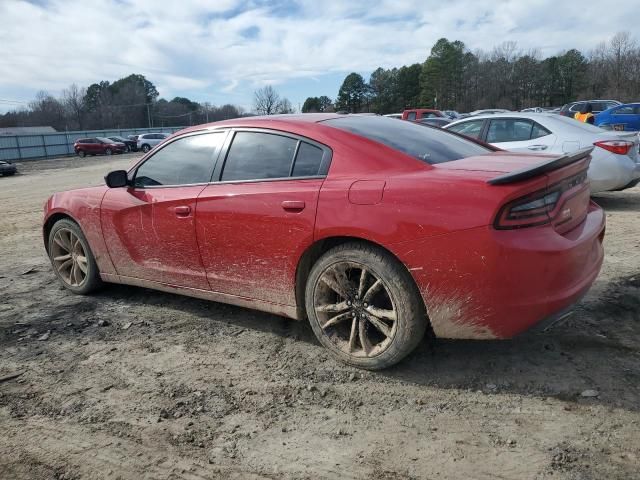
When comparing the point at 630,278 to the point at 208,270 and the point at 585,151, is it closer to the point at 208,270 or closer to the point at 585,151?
the point at 585,151

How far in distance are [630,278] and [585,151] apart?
1.78 m

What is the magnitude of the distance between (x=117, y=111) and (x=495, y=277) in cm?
10555

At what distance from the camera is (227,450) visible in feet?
8.23

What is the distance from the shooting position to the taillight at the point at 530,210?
2639 mm

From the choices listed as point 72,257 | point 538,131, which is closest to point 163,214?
point 72,257

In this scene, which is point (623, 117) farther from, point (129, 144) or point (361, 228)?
point (129, 144)

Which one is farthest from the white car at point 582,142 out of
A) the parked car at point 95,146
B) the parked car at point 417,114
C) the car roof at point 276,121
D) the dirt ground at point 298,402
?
the parked car at point 95,146

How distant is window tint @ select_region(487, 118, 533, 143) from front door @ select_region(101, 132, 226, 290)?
5.69 metres

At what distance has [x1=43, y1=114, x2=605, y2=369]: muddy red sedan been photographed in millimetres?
2695

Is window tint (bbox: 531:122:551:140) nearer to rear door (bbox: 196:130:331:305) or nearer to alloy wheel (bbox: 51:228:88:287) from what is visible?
rear door (bbox: 196:130:331:305)

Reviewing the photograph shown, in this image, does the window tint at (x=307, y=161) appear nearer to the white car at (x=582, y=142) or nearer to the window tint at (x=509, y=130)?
the white car at (x=582, y=142)

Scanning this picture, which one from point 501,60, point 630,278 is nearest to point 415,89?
point 501,60

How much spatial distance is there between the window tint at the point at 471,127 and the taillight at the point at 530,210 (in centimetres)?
592

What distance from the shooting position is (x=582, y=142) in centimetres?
748
